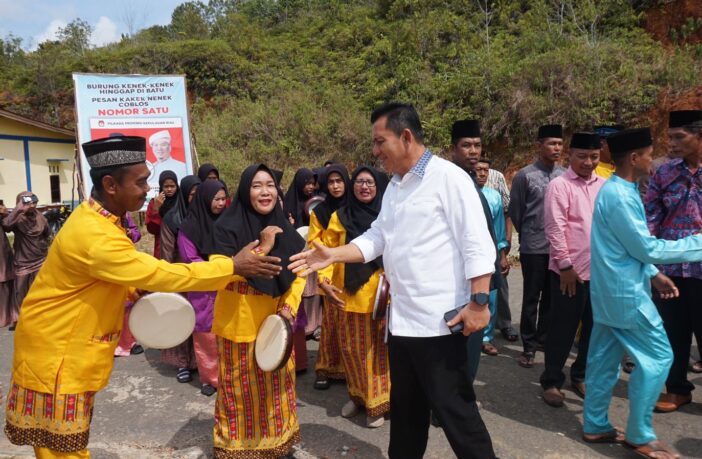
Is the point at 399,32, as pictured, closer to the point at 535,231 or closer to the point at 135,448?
the point at 535,231

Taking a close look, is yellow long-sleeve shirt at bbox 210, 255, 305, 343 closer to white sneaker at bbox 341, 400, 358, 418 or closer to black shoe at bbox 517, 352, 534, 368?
white sneaker at bbox 341, 400, 358, 418

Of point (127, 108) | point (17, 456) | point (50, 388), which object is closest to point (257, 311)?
point (50, 388)

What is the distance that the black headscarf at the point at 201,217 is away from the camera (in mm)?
3916

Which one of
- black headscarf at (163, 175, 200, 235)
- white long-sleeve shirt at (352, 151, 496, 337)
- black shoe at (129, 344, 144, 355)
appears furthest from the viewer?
black shoe at (129, 344, 144, 355)

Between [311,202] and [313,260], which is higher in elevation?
[311,202]

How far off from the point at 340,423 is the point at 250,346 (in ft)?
3.46

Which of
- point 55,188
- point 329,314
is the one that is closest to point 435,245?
point 329,314

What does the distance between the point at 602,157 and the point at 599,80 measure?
867 centimetres

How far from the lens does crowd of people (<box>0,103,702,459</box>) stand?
2.19 m

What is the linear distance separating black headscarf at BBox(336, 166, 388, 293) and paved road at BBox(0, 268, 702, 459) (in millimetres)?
1008

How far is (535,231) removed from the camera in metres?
4.38

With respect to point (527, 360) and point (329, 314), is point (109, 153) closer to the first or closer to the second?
point (329, 314)

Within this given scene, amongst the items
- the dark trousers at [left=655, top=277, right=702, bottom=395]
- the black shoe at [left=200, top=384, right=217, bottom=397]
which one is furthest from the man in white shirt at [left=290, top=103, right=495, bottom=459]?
the black shoe at [left=200, top=384, right=217, bottom=397]

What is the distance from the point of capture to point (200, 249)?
3869 millimetres
